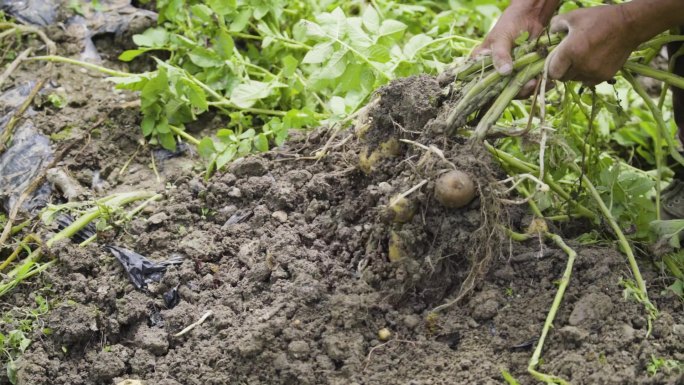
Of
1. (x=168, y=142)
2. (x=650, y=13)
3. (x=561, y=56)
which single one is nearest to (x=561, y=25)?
(x=561, y=56)

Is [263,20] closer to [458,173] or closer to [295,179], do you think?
[295,179]

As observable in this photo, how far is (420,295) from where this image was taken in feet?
7.50

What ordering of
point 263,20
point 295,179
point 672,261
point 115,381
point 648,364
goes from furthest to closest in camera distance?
point 263,20 < point 295,179 < point 672,261 < point 115,381 < point 648,364

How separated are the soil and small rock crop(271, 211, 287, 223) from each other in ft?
0.04

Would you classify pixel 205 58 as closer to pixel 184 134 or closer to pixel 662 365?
pixel 184 134

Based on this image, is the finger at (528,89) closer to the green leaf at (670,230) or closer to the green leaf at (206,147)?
the green leaf at (670,230)

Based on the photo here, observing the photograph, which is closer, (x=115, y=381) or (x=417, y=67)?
(x=115, y=381)

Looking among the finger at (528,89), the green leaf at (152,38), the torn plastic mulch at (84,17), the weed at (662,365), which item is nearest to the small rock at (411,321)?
the weed at (662,365)

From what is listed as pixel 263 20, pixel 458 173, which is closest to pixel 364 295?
pixel 458 173

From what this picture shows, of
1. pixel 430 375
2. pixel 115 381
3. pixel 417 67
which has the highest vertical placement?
pixel 417 67

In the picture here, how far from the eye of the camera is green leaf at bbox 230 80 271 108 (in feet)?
10.3

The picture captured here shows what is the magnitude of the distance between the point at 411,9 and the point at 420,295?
5.55 ft

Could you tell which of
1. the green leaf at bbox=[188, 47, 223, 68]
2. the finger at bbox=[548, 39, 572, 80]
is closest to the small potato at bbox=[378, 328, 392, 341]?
the finger at bbox=[548, 39, 572, 80]

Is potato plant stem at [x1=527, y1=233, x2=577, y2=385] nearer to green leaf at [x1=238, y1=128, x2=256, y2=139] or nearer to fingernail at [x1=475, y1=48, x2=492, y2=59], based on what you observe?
fingernail at [x1=475, y1=48, x2=492, y2=59]
